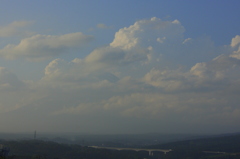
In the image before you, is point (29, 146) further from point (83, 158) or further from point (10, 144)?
point (83, 158)

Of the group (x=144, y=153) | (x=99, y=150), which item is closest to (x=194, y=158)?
(x=144, y=153)

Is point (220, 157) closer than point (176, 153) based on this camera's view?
Yes

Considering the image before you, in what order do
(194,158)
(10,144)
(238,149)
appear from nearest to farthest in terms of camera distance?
(10,144) < (194,158) < (238,149)

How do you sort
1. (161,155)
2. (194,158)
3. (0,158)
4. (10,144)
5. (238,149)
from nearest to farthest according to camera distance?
1. (0,158)
2. (10,144)
3. (194,158)
4. (161,155)
5. (238,149)

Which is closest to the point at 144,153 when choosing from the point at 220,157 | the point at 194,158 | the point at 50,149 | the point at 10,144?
the point at 194,158

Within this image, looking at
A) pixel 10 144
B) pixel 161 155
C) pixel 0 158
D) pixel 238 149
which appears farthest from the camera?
pixel 238 149

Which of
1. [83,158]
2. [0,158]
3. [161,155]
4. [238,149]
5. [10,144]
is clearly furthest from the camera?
[238,149]

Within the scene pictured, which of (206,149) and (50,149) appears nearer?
(50,149)

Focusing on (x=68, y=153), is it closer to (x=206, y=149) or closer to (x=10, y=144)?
(x=10, y=144)

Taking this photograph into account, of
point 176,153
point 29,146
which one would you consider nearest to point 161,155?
point 176,153
